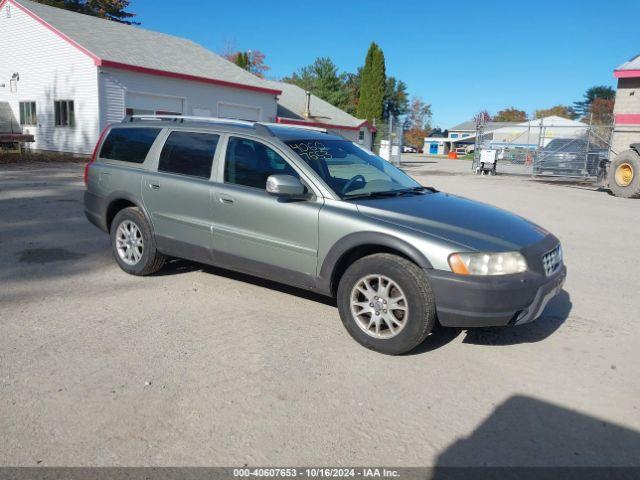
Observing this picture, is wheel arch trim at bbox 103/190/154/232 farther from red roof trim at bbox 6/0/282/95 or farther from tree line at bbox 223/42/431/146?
tree line at bbox 223/42/431/146

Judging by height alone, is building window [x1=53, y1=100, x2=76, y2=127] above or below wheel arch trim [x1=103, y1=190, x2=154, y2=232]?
above

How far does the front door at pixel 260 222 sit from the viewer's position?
4398mm

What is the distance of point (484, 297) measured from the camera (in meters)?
3.63

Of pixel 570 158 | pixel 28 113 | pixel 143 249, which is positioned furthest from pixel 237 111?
pixel 143 249

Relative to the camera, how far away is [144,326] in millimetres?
4355

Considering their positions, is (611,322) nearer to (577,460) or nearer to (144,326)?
(577,460)

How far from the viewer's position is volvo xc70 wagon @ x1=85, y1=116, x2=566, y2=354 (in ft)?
12.3

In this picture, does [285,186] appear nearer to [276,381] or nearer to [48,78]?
[276,381]

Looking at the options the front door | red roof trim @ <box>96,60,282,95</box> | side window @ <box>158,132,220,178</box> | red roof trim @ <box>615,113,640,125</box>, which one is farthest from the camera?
red roof trim @ <box>615,113,640,125</box>

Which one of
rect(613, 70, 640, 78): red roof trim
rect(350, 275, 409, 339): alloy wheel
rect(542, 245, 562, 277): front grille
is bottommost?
rect(350, 275, 409, 339): alloy wheel

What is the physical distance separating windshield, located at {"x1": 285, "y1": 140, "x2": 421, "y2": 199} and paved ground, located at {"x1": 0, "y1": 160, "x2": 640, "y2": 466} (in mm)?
1187

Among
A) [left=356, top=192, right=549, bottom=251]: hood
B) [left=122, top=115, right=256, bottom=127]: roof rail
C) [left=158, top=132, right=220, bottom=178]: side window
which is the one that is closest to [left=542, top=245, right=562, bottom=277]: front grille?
[left=356, top=192, right=549, bottom=251]: hood

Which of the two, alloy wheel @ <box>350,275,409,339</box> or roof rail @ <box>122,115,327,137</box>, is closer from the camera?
alloy wheel @ <box>350,275,409,339</box>

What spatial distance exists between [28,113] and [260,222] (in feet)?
76.2
